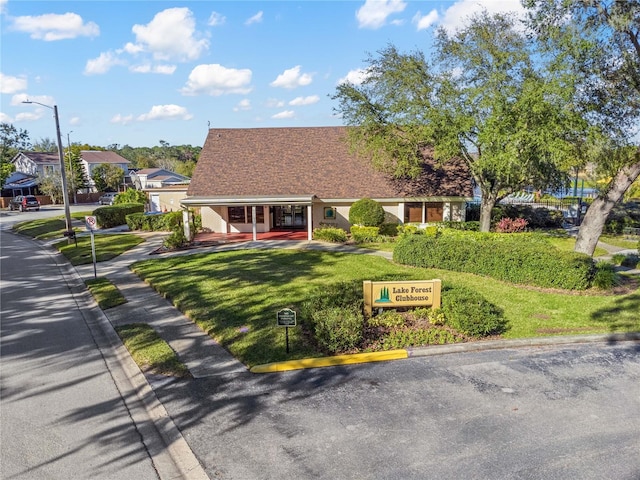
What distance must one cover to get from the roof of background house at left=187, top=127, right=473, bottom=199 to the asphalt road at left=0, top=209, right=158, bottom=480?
1551 centimetres

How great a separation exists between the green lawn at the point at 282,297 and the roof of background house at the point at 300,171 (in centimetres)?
799

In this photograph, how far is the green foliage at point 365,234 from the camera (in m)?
24.3

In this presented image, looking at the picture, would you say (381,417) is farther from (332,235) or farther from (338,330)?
(332,235)

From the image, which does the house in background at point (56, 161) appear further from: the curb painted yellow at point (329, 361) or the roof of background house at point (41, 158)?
the curb painted yellow at point (329, 361)

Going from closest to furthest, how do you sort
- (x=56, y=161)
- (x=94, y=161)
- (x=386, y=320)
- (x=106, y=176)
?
(x=386, y=320)
(x=106, y=176)
(x=94, y=161)
(x=56, y=161)

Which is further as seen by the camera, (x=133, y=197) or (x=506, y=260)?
(x=133, y=197)

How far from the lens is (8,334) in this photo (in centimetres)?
1161

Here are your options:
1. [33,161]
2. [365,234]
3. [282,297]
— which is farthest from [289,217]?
[33,161]

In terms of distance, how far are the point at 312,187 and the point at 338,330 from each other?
1900 cm

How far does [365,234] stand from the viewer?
960 inches

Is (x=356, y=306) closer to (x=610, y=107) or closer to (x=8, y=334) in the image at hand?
(x=8, y=334)

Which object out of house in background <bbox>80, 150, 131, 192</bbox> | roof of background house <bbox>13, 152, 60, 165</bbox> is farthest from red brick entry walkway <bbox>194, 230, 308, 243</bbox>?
roof of background house <bbox>13, 152, 60, 165</bbox>

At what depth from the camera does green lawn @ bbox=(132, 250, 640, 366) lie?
10.9 m

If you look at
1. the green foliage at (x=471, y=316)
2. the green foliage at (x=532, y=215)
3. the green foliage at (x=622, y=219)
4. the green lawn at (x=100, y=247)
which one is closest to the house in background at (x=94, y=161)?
the green lawn at (x=100, y=247)
